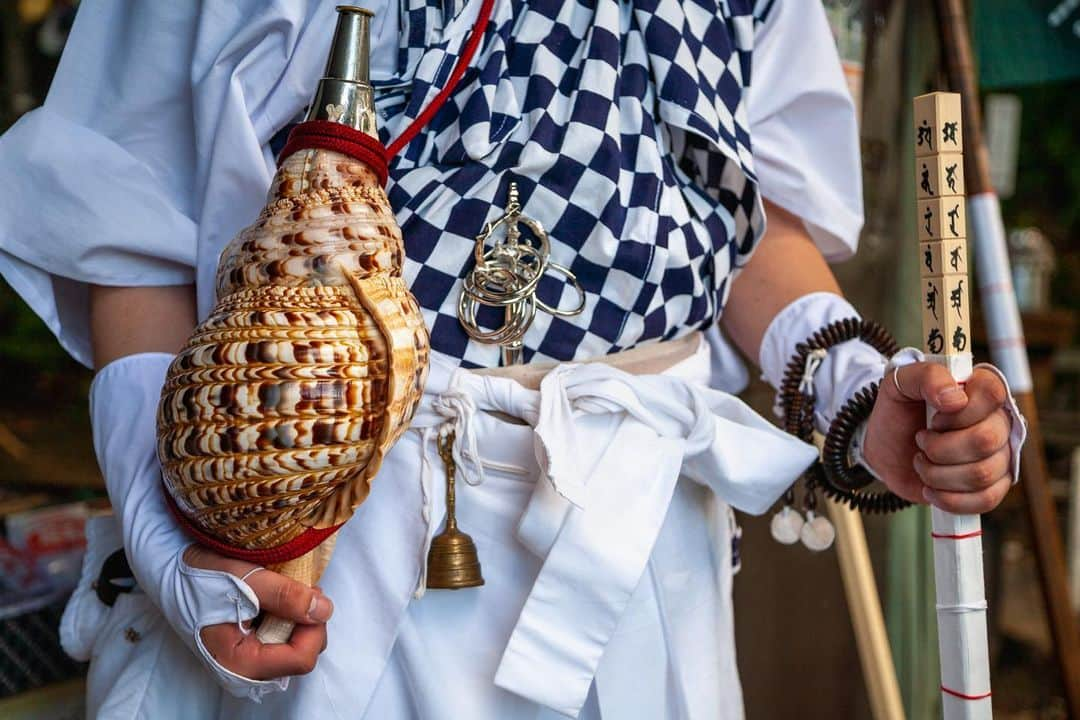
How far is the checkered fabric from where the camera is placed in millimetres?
765

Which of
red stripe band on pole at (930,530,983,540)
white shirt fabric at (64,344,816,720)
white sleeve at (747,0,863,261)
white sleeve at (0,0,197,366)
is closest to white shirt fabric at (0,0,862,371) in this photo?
white sleeve at (0,0,197,366)

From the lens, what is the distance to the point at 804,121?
0.99 meters

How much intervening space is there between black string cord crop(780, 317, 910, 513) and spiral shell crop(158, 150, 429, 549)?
0.43 m

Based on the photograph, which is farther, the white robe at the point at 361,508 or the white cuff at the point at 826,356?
the white cuff at the point at 826,356

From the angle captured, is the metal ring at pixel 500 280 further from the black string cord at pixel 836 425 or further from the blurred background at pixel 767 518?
the blurred background at pixel 767 518

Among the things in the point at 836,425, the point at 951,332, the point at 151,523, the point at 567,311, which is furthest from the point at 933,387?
the point at 151,523

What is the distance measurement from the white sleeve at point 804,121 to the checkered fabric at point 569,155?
0.12 meters

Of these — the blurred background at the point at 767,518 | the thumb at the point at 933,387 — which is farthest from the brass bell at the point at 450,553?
the blurred background at the point at 767,518

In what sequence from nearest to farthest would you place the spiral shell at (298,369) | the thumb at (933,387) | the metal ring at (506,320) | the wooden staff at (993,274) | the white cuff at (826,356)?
the spiral shell at (298,369) < the thumb at (933,387) < the metal ring at (506,320) < the white cuff at (826,356) < the wooden staff at (993,274)

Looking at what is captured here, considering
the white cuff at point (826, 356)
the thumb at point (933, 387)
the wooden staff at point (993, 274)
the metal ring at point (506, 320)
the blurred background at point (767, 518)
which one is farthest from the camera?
the wooden staff at point (993, 274)

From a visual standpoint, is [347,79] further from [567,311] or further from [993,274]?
[993,274]

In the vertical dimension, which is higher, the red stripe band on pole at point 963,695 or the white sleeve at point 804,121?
the white sleeve at point 804,121

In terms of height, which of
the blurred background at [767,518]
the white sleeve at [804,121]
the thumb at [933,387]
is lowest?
the blurred background at [767,518]

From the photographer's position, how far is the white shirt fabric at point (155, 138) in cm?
76
